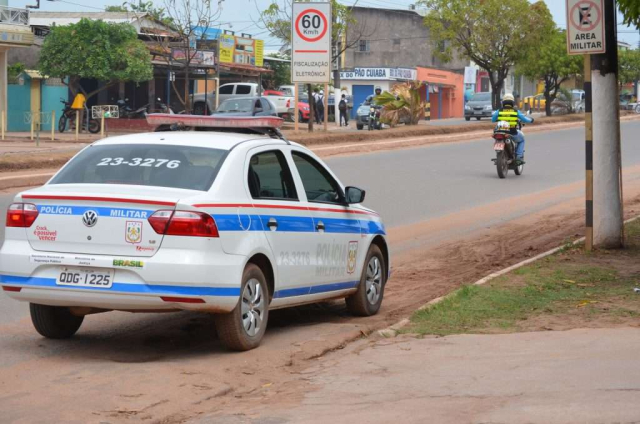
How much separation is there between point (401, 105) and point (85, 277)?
3683 cm

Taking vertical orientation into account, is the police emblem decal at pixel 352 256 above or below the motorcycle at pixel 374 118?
below

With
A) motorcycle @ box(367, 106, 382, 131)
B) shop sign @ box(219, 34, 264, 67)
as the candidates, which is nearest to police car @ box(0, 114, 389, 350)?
motorcycle @ box(367, 106, 382, 131)

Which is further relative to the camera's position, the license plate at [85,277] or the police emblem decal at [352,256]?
the police emblem decal at [352,256]

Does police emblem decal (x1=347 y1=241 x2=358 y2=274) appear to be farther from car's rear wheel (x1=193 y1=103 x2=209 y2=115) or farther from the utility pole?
car's rear wheel (x1=193 y1=103 x2=209 y2=115)

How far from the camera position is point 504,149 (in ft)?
74.1

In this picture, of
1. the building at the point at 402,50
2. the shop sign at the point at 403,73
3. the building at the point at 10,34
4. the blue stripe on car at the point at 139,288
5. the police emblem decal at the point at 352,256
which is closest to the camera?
the blue stripe on car at the point at 139,288

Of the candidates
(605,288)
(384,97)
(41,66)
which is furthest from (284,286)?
(384,97)

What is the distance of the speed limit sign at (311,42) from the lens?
33.3 meters

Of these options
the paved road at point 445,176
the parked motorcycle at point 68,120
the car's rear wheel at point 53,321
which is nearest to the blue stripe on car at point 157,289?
the car's rear wheel at point 53,321

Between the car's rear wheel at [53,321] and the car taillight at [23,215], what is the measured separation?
67 centimetres

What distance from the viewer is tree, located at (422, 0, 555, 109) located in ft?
169

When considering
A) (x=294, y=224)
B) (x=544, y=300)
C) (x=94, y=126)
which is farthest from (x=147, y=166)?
(x=94, y=126)

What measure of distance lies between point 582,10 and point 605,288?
3637mm

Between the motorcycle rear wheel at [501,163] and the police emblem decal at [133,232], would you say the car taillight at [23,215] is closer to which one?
the police emblem decal at [133,232]
